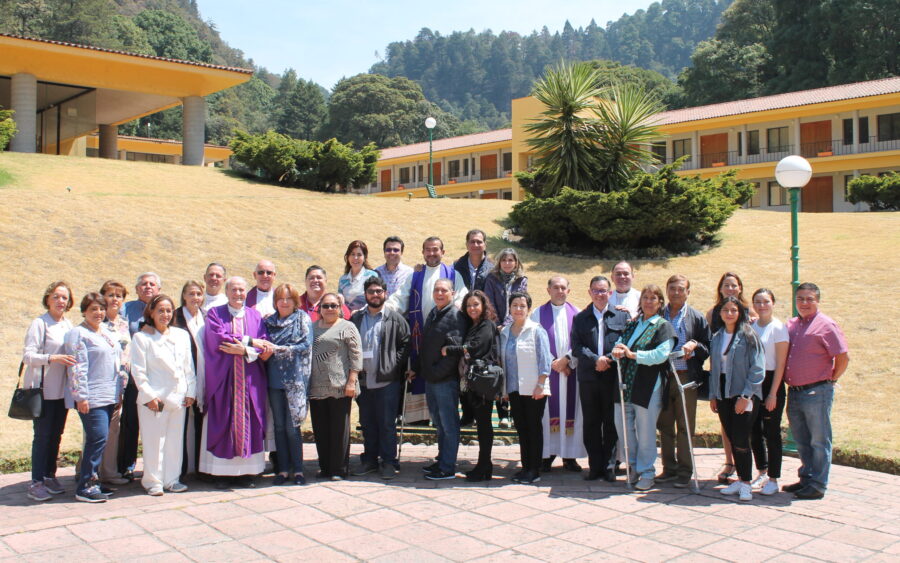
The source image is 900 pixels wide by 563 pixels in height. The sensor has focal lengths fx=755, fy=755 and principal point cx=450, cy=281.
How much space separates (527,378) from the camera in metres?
6.09

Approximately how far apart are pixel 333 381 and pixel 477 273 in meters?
1.79

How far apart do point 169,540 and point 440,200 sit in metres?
16.7

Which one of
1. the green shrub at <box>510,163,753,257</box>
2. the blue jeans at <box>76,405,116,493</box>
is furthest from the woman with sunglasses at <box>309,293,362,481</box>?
the green shrub at <box>510,163,753,257</box>

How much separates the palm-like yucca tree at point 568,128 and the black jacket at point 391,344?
33.2 feet

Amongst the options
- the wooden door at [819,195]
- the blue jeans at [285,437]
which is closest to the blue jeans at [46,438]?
the blue jeans at [285,437]

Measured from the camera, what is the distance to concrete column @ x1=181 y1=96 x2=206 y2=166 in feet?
85.2

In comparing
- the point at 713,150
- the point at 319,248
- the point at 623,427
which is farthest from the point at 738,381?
the point at 713,150

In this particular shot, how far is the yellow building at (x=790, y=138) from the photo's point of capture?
105ft

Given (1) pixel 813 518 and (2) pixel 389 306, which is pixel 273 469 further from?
(1) pixel 813 518

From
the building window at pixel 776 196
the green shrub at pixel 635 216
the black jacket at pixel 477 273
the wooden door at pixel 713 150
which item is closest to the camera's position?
the black jacket at pixel 477 273

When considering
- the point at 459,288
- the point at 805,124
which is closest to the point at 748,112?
the point at 805,124

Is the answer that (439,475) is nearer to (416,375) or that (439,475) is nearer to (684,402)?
(416,375)

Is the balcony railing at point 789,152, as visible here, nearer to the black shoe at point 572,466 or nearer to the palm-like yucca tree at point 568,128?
the palm-like yucca tree at point 568,128

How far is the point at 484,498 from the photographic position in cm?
557
